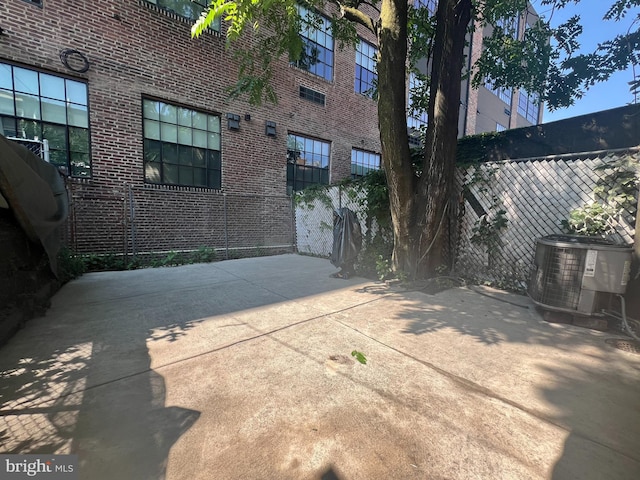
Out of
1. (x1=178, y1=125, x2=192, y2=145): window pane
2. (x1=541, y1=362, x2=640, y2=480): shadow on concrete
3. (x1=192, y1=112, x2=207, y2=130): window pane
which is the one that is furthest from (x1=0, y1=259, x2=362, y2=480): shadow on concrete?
(x1=192, y1=112, x2=207, y2=130): window pane

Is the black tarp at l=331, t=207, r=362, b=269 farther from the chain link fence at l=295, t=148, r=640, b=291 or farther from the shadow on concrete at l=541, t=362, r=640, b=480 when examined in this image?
the shadow on concrete at l=541, t=362, r=640, b=480

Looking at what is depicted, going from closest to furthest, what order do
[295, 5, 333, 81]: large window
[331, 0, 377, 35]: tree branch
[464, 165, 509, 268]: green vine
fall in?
[464, 165, 509, 268]: green vine < [331, 0, 377, 35]: tree branch < [295, 5, 333, 81]: large window

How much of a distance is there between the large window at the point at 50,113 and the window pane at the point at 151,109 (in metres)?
1.20

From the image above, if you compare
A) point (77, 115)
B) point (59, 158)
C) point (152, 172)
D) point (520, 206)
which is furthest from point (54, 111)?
point (520, 206)

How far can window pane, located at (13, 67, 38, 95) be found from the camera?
5.93 meters

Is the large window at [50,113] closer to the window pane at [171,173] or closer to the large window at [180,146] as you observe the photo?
the large window at [180,146]

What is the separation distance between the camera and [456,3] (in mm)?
4723

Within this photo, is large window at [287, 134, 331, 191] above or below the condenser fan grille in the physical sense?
above

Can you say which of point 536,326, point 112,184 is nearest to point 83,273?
point 112,184

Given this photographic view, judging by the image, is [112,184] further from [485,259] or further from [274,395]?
[485,259]

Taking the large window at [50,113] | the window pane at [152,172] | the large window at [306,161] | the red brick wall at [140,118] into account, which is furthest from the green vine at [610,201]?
the large window at [50,113]

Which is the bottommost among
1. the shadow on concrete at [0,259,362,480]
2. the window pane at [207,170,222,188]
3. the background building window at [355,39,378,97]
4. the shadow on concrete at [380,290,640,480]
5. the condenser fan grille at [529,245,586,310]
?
the shadow on concrete at [0,259,362,480]

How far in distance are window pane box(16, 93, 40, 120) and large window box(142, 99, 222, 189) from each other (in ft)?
6.67

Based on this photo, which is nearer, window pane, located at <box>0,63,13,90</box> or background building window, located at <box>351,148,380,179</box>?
window pane, located at <box>0,63,13,90</box>
